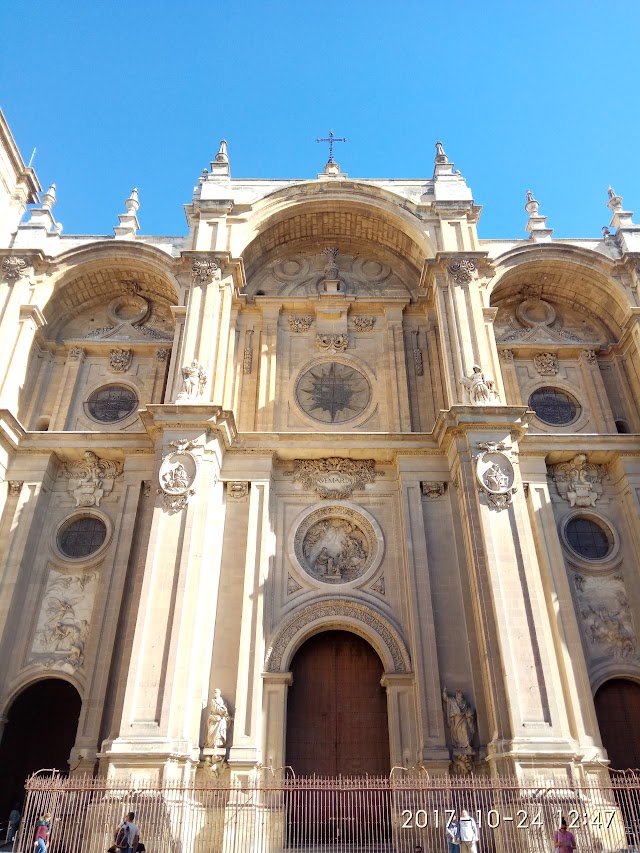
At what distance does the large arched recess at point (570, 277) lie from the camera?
21.6 m

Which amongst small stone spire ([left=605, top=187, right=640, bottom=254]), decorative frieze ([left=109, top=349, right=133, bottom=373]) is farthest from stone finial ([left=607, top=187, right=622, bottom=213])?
decorative frieze ([left=109, top=349, right=133, bottom=373])

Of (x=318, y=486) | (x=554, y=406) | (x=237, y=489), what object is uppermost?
(x=554, y=406)

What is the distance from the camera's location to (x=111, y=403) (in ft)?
68.8

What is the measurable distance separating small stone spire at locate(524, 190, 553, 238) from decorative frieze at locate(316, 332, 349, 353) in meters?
7.74

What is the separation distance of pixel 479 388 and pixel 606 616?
6.91m

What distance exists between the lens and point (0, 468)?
18.2 metres

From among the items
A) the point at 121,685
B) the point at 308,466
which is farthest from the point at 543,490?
the point at 121,685

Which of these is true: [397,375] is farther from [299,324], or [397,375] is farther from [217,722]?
[217,722]

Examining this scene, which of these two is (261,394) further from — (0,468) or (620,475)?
(620,475)

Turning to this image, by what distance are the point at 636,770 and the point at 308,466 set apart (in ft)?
36.5

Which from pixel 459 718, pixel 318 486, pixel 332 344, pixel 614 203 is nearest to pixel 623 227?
pixel 614 203

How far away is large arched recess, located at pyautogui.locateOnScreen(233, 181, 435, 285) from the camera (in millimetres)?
22078

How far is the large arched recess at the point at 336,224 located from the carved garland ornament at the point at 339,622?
→ 11.6 metres

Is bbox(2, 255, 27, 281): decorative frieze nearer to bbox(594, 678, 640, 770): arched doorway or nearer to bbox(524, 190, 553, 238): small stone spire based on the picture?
bbox(524, 190, 553, 238): small stone spire
